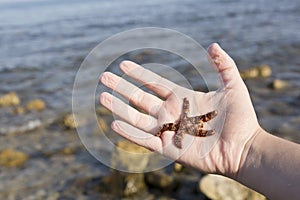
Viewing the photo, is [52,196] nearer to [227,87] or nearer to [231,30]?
[227,87]

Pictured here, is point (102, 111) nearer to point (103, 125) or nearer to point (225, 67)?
point (103, 125)

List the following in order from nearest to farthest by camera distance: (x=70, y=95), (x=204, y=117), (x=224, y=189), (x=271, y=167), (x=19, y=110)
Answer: (x=271, y=167), (x=204, y=117), (x=224, y=189), (x=19, y=110), (x=70, y=95)

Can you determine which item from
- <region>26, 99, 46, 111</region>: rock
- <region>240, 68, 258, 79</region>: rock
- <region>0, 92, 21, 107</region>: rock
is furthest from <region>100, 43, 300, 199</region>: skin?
<region>0, 92, 21, 107</region>: rock

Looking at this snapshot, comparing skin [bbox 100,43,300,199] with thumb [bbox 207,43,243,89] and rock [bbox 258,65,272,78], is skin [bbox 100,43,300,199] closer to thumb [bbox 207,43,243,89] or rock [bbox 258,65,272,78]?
thumb [bbox 207,43,243,89]

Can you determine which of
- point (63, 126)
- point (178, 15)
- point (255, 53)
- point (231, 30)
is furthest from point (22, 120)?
point (178, 15)

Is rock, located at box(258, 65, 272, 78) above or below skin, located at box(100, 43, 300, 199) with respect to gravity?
below

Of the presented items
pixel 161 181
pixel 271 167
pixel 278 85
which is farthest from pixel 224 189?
pixel 278 85
